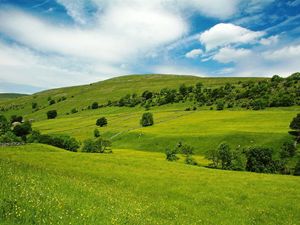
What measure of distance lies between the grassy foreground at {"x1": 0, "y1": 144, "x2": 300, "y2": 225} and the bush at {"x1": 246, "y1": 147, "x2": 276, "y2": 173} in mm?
42376

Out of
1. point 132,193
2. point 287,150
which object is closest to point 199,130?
point 287,150

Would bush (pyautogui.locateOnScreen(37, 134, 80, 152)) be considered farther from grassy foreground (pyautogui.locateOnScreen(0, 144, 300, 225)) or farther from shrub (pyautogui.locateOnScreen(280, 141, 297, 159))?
shrub (pyautogui.locateOnScreen(280, 141, 297, 159))

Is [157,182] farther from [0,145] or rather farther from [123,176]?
[0,145]

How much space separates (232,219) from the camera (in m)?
22.1

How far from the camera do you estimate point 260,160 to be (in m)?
80.8

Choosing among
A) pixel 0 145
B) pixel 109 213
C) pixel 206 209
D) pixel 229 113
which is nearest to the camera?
pixel 109 213

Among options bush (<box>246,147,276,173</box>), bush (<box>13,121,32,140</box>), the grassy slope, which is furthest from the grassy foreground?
bush (<box>13,121,32,140</box>)

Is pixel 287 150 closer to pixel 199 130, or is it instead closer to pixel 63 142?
pixel 199 130

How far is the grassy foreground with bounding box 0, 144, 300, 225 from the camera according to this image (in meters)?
12.4

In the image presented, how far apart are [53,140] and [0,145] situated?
56587 millimetres

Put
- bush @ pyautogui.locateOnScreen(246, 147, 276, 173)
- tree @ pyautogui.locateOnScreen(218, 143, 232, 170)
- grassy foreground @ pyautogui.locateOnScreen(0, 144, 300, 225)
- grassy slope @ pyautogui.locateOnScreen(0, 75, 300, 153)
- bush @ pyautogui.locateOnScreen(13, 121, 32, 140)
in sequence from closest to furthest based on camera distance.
A: 1. grassy foreground @ pyautogui.locateOnScreen(0, 144, 300, 225)
2. bush @ pyautogui.locateOnScreen(246, 147, 276, 173)
3. tree @ pyautogui.locateOnScreen(218, 143, 232, 170)
4. grassy slope @ pyautogui.locateOnScreen(0, 75, 300, 153)
5. bush @ pyautogui.locateOnScreen(13, 121, 32, 140)

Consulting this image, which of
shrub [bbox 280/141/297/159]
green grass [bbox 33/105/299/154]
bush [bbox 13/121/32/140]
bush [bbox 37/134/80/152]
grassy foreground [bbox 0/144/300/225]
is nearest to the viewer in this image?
grassy foreground [bbox 0/144/300/225]

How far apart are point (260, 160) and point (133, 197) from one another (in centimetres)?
6425

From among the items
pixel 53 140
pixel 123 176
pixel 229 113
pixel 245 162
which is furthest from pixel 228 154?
pixel 229 113
